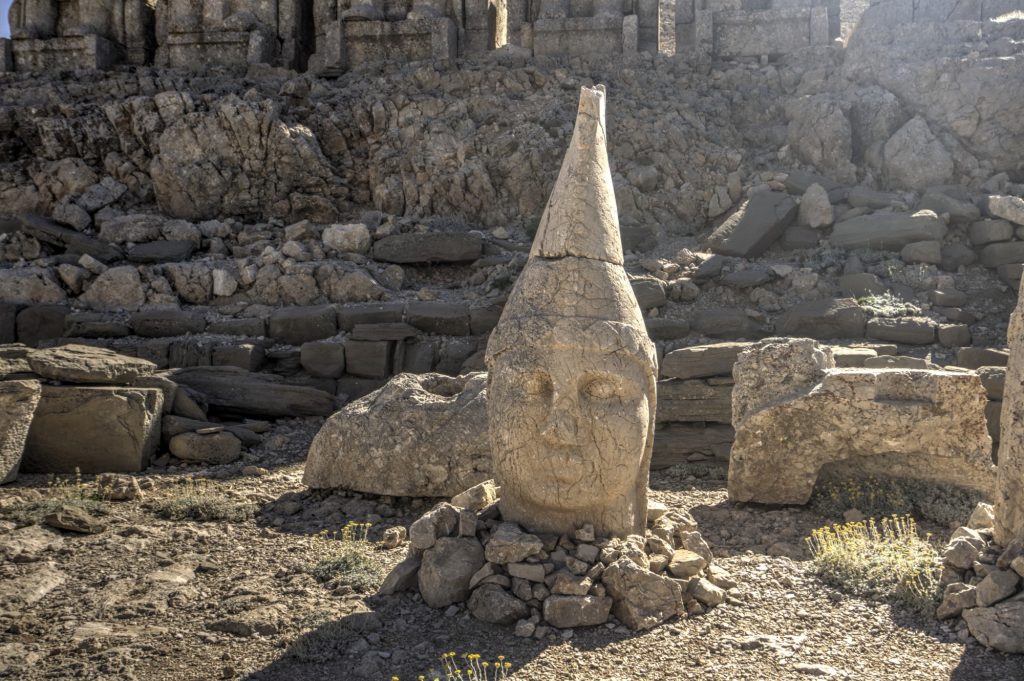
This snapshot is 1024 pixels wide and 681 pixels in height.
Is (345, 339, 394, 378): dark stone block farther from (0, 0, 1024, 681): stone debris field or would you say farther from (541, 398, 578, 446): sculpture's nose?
(541, 398, 578, 446): sculpture's nose

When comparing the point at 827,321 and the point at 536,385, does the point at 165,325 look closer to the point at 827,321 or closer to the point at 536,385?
the point at 827,321

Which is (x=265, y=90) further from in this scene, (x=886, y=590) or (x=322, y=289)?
(x=886, y=590)

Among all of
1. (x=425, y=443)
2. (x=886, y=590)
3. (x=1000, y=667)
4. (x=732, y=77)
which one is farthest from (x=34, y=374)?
(x=732, y=77)

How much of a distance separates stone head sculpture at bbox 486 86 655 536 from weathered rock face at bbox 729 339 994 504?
2.43 m

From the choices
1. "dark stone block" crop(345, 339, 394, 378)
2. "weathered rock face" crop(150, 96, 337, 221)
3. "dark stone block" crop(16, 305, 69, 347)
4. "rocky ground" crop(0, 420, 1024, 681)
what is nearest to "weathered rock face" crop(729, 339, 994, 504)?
"rocky ground" crop(0, 420, 1024, 681)

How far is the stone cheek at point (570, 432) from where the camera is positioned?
554 centimetres

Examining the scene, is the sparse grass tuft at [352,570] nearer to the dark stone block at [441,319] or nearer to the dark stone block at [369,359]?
the dark stone block at [369,359]

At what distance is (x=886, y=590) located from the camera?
5621 mm

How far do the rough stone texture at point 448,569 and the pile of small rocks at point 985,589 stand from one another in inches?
105

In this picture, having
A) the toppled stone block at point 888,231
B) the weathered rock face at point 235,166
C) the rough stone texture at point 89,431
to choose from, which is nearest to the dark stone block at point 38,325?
the weathered rock face at point 235,166

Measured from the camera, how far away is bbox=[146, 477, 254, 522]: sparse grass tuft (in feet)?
25.4

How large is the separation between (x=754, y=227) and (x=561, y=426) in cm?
1003

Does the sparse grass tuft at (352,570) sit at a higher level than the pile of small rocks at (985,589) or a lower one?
lower

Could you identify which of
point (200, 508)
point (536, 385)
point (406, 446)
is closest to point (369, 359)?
point (406, 446)
